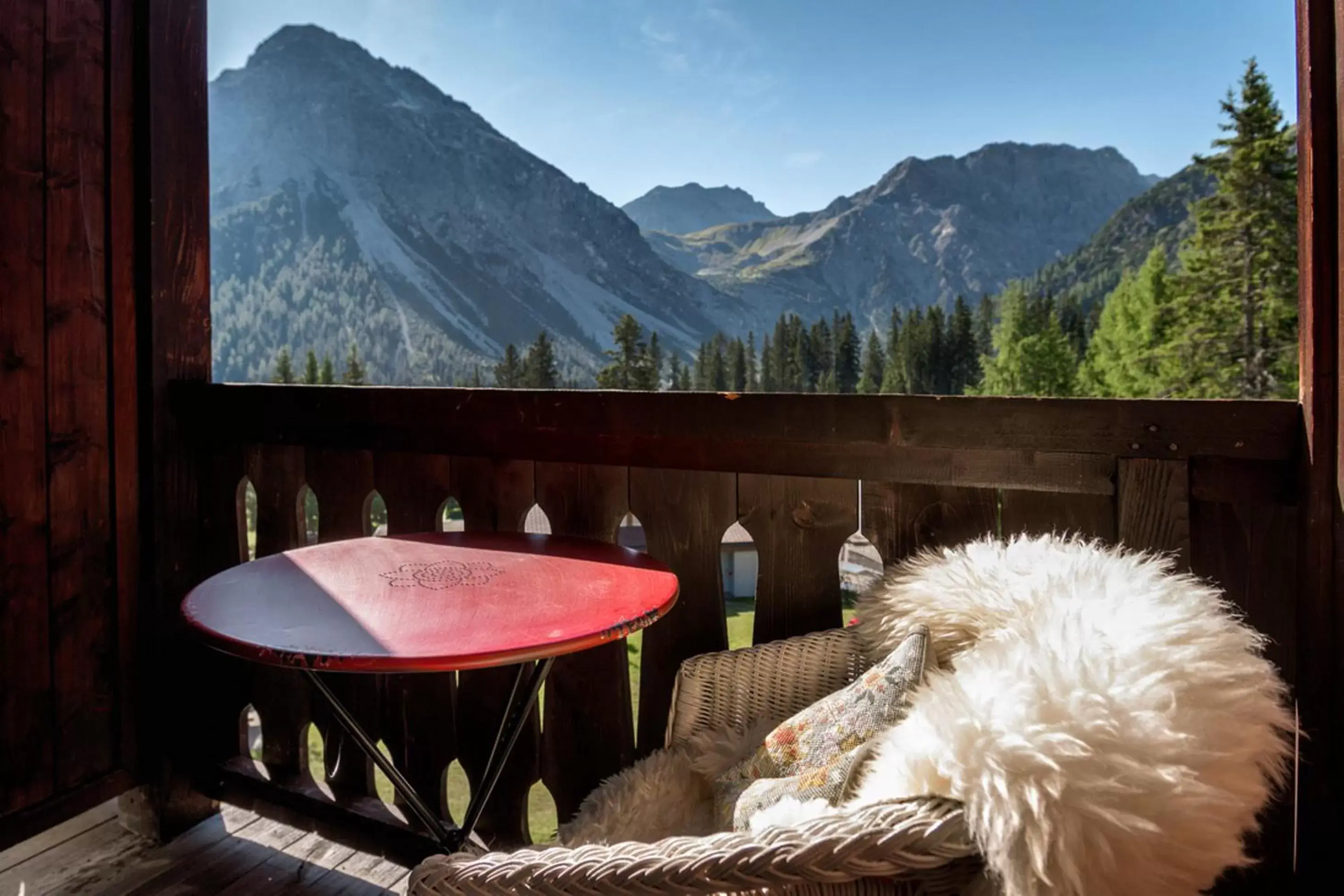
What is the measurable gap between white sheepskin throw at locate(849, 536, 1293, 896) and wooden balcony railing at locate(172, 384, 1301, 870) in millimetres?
311

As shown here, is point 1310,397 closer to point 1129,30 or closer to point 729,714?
point 729,714

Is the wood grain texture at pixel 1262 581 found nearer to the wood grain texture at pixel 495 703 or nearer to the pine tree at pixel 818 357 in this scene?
the wood grain texture at pixel 495 703

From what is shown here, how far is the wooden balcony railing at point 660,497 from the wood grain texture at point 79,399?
0.67 feet

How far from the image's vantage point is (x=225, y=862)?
5.17ft

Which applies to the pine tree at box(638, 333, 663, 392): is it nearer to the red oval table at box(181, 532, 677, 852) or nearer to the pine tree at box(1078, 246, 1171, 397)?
the pine tree at box(1078, 246, 1171, 397)

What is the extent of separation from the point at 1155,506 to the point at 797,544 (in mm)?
500

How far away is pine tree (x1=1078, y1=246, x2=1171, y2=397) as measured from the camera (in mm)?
31750

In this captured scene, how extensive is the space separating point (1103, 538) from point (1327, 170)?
19.6 inches

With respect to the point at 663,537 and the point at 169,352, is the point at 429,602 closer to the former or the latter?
the point at 663,537

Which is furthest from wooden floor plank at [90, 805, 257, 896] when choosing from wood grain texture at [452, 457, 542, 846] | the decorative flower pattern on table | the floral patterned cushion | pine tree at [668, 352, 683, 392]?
pine tree at [668, 352, 683, 392]

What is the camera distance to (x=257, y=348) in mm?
45312

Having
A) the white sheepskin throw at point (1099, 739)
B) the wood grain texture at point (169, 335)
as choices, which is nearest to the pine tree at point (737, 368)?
the wood grain texture at point (169, 335)

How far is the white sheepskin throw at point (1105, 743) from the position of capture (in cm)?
52

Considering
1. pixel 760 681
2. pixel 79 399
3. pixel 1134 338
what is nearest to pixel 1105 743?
pixel 760 681
